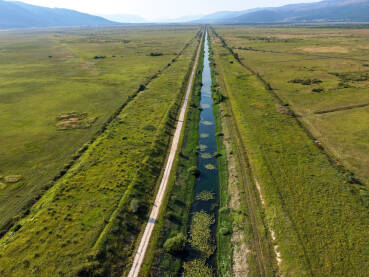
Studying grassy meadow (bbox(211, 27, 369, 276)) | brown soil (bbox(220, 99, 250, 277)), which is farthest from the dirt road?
grassy meadow (bbox(211, 27, 369, 276))

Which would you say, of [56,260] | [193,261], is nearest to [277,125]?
[193,261]

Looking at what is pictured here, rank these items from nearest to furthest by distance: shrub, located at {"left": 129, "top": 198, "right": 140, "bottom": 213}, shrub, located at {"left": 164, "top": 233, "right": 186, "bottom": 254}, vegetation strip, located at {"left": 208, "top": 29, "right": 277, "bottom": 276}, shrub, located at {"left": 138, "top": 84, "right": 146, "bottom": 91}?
vegetation strip, located at {"left": 208, "top": 29, "right": 277, "bottom": 276}, shrub, located at {"left": 164, "top": 233, "right": 186, "bottom": 254}, shrub, located at {"left": 129, "top": 198, "right": 140, "bottom": 213}, shrub, located at {"left": 138, "top": 84, "right": 146, "bottom": 91}

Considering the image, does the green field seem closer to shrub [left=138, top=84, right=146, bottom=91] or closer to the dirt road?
the dirt road

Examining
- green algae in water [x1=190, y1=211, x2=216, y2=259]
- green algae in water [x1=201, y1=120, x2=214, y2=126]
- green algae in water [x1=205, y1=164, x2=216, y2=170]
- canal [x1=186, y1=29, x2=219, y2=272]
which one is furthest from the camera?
green algae in water [x1=201, y1=120, x2=214, y2=126]

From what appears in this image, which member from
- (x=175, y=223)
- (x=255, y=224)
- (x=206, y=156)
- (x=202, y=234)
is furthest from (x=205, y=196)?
(x=206, y=156)

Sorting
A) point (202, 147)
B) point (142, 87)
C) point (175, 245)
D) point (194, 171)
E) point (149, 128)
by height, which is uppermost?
A: point (142, 87)

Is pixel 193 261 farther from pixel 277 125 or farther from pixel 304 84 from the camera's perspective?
pixel 304 84

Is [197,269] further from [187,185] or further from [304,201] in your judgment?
[304,201]
